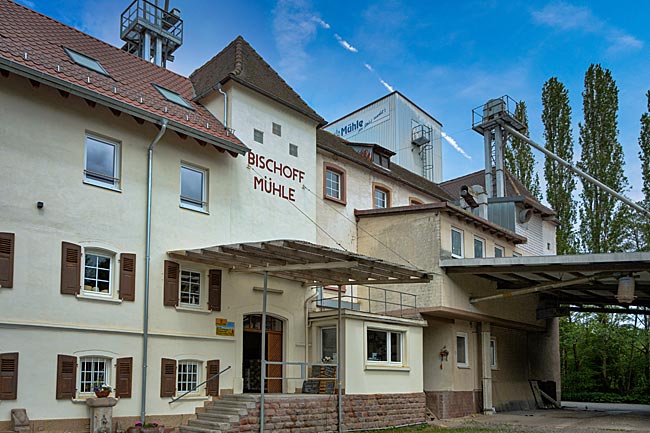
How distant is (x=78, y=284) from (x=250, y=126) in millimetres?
6938

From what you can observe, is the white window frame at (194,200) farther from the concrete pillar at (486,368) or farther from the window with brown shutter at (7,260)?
the concrete pillar at (486,368)

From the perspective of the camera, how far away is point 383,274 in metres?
17.5

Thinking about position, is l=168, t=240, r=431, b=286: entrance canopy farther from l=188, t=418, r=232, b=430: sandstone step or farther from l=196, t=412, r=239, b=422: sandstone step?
l=188, t=418, r=232, b=430: sandstone step

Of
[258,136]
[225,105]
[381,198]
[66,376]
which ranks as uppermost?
[225,105]

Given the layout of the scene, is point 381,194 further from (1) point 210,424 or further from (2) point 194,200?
(1) point 210,424

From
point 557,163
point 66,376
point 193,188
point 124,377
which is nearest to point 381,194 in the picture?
point 193,188

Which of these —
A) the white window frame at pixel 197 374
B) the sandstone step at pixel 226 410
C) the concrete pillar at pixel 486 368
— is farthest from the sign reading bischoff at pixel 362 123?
the sandstone step at pixel 226 410

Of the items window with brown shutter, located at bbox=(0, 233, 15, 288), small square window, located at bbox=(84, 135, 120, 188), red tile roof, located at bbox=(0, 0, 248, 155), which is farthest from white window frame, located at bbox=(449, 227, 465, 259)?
window with brown shutter, located at bbox=(0, 233, 15, 288)

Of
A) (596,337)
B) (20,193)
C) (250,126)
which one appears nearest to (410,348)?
(250,126)

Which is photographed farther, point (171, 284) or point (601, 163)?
Answer: point (601, 163)

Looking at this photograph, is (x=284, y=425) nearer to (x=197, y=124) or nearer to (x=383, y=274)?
(x=383, y=274)

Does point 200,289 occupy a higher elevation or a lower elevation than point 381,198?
lower

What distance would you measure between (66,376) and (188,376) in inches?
127

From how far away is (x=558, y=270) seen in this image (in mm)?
20422
